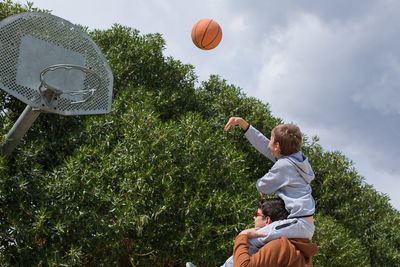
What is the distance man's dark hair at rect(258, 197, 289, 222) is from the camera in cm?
350

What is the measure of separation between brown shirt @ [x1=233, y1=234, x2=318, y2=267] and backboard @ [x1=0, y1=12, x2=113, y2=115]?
2.83 m

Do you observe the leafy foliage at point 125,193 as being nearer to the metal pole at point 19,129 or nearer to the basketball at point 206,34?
the metal pole at point 19,129

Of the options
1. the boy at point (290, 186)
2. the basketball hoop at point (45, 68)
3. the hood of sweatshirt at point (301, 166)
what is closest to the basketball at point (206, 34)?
the basketball hoop at point (45, 68)

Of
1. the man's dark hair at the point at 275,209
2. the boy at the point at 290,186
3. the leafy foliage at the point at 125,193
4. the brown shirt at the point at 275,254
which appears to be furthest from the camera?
the leafy foliage at the point at 125,193

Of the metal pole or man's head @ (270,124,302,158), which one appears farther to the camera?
the metal pole

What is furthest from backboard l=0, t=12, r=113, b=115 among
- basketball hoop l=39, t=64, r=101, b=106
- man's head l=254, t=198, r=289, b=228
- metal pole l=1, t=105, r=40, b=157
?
man's head l=254, t=198, r=289, b=228

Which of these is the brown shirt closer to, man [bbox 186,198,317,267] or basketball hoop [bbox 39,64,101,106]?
man [bbox 186,198,317,267]

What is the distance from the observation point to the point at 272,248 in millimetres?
3229

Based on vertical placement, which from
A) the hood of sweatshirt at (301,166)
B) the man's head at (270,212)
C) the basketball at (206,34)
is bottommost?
the man's head at (270,212)

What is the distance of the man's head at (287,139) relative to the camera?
3.63m

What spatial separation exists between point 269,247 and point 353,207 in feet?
23.3

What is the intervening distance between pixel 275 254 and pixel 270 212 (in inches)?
17.7

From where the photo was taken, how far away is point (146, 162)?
6.02 metres

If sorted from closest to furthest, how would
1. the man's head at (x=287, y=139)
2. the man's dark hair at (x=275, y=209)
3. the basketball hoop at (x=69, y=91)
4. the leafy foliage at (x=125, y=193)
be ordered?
A: the man's dark hair at (x=275, y=209), the man's head at (x=287, y=139), the basketball hoop at (x=69, y=91), the leafy foliage at (x=125, y=193)
